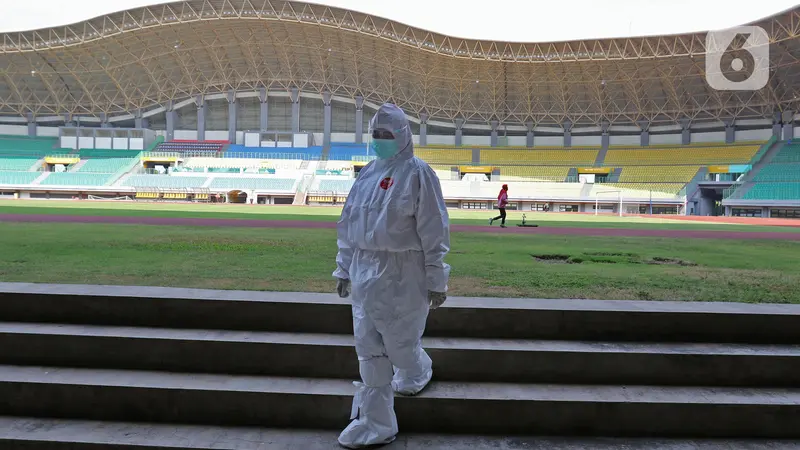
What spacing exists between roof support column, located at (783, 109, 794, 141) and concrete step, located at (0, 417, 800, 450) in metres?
60.9

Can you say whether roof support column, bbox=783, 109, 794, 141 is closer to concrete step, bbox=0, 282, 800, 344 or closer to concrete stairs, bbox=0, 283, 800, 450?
concrete stairs, bbox=0, 283, 800, 450

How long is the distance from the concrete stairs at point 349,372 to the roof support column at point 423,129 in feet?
186

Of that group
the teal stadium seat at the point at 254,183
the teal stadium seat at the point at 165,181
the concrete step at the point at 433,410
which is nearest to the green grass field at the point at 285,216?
the concrete step at the point at 433,410

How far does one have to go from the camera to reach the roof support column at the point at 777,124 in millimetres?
51031

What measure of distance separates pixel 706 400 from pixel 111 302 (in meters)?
4.36

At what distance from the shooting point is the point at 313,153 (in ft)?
192

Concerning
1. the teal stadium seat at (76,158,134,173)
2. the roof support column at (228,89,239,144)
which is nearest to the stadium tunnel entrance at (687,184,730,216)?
the roof support column at (228,89,239,144)

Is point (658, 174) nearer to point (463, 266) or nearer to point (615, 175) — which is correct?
point (615, 175)

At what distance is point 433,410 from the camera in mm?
3246

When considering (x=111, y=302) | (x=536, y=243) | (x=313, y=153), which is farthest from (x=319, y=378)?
(x=313, y=153)

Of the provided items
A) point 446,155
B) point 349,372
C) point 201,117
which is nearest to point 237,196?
point 201,117

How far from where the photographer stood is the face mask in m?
3.06

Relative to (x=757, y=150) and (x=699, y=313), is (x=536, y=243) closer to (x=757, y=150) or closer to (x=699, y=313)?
(x=699, y=313)

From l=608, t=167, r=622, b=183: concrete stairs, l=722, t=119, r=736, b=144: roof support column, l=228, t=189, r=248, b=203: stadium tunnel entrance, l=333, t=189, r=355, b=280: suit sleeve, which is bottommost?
l=333, t=189, r=355, b=280: suit sleeve
